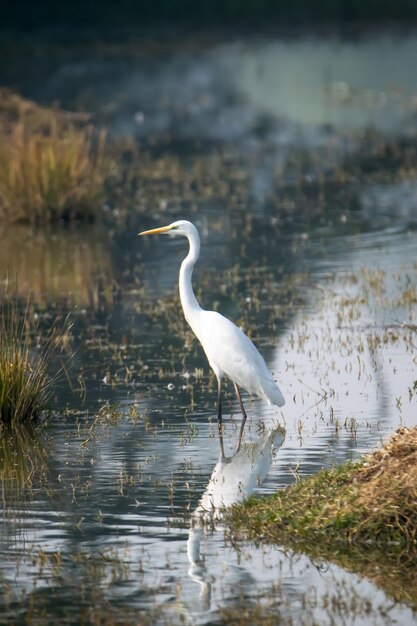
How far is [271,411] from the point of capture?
10.2 metres

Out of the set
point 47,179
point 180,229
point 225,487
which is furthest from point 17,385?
point 47,179

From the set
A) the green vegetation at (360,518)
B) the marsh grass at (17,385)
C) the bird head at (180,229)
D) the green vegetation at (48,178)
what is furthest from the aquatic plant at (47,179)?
the green vegetation at (360,518)

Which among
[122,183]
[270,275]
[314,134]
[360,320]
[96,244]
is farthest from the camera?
[314,134]

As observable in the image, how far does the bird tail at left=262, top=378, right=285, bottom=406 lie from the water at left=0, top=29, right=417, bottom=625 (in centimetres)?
20

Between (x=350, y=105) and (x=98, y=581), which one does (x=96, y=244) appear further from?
(x=350, y=105)


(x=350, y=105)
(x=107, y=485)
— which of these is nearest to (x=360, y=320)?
(x=107, y=485)

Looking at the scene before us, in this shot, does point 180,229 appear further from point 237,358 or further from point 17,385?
point 17,385

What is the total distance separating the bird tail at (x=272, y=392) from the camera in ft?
31.3

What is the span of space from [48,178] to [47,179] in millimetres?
24

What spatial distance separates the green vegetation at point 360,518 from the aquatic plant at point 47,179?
1131 cm

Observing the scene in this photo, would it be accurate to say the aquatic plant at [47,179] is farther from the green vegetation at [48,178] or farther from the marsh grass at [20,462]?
the marsh grass at [20,462]

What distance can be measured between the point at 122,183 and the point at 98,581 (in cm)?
1721

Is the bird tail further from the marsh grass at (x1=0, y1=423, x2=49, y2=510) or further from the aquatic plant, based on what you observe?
the aquatic plant

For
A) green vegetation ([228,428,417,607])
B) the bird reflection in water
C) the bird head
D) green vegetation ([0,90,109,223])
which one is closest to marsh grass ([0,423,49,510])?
the bird reflection in water
